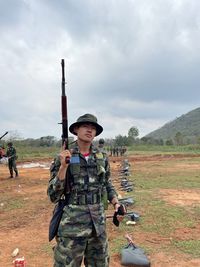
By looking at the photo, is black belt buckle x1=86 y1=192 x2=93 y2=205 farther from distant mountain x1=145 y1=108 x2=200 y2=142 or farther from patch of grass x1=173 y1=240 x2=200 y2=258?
distant mountain x1=145 y1=108 x2=200 y2=142

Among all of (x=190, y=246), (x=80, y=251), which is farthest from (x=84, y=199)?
(x=190, y=246)

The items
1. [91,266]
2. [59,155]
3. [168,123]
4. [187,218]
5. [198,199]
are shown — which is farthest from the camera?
[168,123]

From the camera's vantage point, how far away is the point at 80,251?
10.5 feet

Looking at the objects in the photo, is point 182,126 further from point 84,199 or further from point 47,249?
point 84,199

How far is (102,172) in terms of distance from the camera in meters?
3.31

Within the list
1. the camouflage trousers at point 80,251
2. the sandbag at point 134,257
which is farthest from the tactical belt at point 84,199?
the sandbag at point 134,257

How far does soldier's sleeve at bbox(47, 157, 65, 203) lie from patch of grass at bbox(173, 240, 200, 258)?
129 inches

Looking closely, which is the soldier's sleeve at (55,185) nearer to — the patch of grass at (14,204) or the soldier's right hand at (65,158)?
the soldier's right hand at (65,158)

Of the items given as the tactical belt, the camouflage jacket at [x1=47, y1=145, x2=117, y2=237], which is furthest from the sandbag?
the tactical belt

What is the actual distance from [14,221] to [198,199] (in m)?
4.65

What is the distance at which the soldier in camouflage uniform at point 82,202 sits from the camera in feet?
10.4

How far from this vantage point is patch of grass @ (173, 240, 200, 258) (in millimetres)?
5769

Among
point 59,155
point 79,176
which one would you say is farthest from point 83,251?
point 59,155

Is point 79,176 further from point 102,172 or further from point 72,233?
point 72,233
